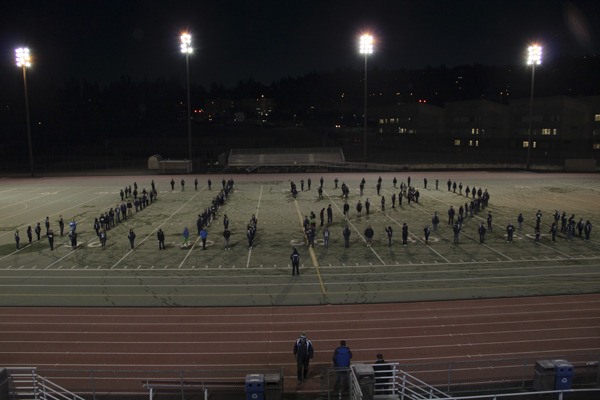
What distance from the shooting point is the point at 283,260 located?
20.7 m

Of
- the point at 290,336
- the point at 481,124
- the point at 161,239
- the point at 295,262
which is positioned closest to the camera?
the point at 290,336

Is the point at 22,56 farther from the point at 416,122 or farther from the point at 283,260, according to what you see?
the point at 416,122

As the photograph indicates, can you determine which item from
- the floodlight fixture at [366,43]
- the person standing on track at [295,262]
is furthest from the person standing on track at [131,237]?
the floodlight fixture at [366,43]

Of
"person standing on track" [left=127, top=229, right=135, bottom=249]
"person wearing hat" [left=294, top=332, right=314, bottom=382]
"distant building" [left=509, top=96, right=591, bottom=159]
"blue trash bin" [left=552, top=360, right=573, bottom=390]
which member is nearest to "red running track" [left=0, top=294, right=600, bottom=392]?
"person wearing hat" [left=294, top=332, right=314, bottom=382]

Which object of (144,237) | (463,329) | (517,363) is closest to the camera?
(517,363)

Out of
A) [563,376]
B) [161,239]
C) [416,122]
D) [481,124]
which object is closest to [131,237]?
[161,239]

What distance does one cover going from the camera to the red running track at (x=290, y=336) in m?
11.5

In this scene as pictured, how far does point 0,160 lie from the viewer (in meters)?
67.4

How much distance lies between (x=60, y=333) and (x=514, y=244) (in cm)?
1915

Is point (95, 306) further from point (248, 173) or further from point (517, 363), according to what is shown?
point (248, 173)

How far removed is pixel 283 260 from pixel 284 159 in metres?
42.6

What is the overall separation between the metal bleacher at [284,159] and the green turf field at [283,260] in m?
22.3

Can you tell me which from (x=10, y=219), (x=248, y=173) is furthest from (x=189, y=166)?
(x=10, y=219)

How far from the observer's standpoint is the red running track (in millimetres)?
11461
